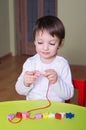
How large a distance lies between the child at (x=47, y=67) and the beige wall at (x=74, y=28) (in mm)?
2486

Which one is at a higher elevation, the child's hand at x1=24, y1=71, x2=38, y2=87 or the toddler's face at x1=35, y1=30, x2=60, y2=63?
the toddler's face at x1=35, y1=30, x2=60, y2=63

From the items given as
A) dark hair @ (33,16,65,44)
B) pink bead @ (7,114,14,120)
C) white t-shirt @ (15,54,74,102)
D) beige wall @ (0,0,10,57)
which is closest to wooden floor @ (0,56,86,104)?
beige wall @ (0,0,10,57)

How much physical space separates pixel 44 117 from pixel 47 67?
32 cm

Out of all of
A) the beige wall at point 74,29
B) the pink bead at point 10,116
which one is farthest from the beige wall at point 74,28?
the pink bead at point 10,116

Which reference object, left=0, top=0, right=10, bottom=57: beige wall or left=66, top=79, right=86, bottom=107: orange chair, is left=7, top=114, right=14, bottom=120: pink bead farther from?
left=0, top=0, right=10, bottom=57: beige wall

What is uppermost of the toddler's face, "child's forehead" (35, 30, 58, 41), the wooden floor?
"child's forehead" (35, 30, 58, 41)

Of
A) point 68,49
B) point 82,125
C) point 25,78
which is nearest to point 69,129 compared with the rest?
point 82,125

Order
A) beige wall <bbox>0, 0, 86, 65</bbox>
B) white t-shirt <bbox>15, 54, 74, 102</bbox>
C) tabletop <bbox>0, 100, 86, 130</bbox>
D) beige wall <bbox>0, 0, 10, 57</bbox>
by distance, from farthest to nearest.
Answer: beige wall <bbox>0, 0, 10, 57</bbox>
beige wall <bbox>0, 0, 86, 65</bbox>
white t-shirt <bbox>15, 54, 74, 102</bbox>
tabletop <bbox>0, 100, 86, 130</bbox>

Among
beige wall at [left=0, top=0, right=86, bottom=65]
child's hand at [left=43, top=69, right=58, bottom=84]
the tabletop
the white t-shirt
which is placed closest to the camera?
the tabletop

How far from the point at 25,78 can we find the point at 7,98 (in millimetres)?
1608

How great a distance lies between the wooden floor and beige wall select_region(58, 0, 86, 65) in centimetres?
18

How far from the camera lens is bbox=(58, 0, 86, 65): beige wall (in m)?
3.55

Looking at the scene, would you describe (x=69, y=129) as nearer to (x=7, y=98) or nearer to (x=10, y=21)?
(x=7, y=98)

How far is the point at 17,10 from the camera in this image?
4445 mm
